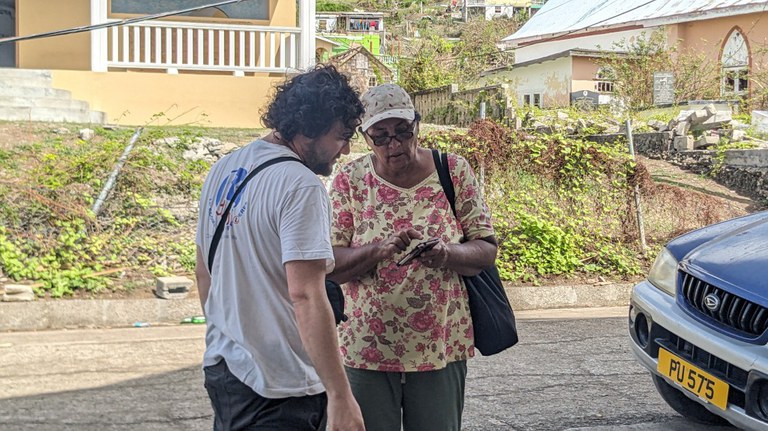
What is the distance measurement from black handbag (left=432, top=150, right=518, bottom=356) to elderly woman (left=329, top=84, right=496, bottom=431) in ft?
0.09

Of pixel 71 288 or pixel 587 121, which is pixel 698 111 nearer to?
pixel 587 121

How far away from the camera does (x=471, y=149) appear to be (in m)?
9.57

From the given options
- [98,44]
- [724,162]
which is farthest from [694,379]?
[98,44]

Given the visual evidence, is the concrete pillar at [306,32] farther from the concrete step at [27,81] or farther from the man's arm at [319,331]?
the man's arm at [319,331]

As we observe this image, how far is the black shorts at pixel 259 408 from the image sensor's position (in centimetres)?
272

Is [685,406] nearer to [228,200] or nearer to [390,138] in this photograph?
[390,138]

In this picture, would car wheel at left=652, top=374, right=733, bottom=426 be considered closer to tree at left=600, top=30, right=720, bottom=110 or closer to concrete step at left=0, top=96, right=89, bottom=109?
concrete step at left=0, top=96, right=89, bottom=109

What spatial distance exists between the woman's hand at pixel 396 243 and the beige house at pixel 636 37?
19.8 m

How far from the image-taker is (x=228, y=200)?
282 cm

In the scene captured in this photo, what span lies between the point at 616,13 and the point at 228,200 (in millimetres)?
30589

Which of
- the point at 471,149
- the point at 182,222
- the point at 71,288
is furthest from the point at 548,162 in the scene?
the point at 71,288

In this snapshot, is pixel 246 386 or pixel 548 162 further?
pixel 548 162

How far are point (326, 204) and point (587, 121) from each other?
1341 cm

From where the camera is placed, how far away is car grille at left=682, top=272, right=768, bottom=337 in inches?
159
